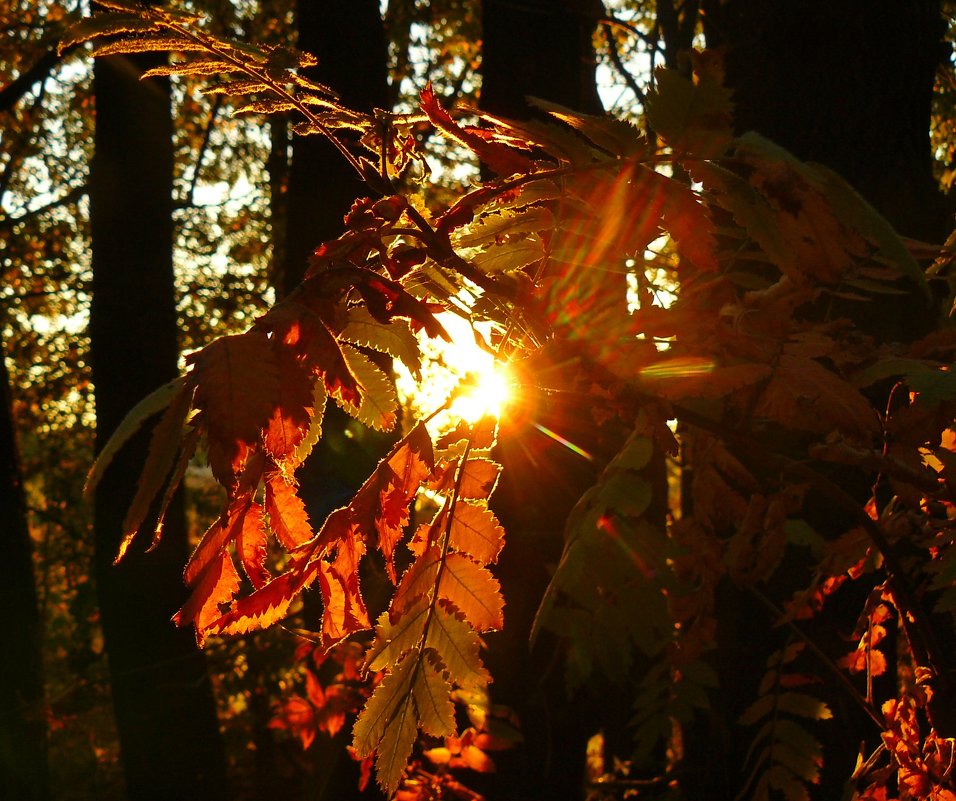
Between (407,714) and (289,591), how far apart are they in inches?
9.2

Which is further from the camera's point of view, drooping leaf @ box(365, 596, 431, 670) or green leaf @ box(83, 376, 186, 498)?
drooping leaf @ box(365, 596, 431, 670)

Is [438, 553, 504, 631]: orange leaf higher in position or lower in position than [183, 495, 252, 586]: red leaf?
lower

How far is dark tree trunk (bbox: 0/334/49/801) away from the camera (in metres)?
6.75

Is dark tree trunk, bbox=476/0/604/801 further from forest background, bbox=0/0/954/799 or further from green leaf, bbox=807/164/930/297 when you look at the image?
green leaf, bbox=807/164/930/297

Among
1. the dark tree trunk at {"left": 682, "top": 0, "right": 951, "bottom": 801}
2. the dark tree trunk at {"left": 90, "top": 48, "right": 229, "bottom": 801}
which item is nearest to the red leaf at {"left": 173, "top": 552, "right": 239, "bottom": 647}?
the dark tree trunk at {"left": 682, "top": 0, "right": 951, "bottom": 801}

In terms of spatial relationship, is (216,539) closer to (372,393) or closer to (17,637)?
(372,393)

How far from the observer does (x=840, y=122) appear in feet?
9.71

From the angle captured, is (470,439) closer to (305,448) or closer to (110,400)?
(305,448)

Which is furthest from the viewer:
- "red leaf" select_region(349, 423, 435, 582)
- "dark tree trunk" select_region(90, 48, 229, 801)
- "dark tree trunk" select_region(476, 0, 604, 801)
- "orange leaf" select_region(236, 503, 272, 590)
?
"dark tree trunk" select_region(90, 48, 229, 801)

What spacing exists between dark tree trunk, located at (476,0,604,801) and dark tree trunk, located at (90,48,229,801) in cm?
246

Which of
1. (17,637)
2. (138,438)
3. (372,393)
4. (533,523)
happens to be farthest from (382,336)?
(17,637)

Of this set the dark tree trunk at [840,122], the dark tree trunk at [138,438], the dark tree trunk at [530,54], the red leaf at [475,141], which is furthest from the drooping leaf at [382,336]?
the dark tree trunk at [138,438]

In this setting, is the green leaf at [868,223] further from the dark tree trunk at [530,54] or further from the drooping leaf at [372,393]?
the dark tree trunk at [530,54]

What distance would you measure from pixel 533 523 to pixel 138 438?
2765 millimetres
